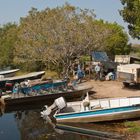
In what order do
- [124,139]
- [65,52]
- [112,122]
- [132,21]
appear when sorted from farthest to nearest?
[132,21] → [65,52] → [112,122] → [124,139]

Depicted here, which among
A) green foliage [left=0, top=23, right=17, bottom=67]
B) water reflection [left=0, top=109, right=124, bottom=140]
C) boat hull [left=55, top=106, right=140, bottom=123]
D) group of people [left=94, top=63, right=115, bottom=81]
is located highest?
green foliage [left=0, top=23, right=17, bottom=67]

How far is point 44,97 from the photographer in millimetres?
30609

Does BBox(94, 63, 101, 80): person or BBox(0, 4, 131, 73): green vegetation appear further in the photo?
BBox(0, 4, 131, 73): green vegetation

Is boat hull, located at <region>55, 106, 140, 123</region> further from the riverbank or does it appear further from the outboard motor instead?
the outboard motor

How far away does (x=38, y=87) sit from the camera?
103 ft

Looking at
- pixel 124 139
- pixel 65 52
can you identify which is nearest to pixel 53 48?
pixel 65 52

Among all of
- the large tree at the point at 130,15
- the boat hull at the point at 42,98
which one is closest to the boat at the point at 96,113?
the boat hull at the point at 42,98

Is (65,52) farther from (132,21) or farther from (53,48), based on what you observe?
(132,21)

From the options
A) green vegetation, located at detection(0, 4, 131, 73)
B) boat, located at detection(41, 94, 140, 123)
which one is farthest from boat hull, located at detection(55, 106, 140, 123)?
green vegetation, located at detection(0, 4, 131, 73)

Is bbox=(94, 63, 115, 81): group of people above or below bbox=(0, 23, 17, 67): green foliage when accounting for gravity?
below

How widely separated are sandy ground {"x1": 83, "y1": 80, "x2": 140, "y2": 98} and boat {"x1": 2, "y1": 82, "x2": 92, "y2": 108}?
1315 mm

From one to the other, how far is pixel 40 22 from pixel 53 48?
3374 mm

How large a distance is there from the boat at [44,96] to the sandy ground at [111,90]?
1315mm

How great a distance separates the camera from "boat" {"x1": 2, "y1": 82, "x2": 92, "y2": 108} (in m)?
30.1
